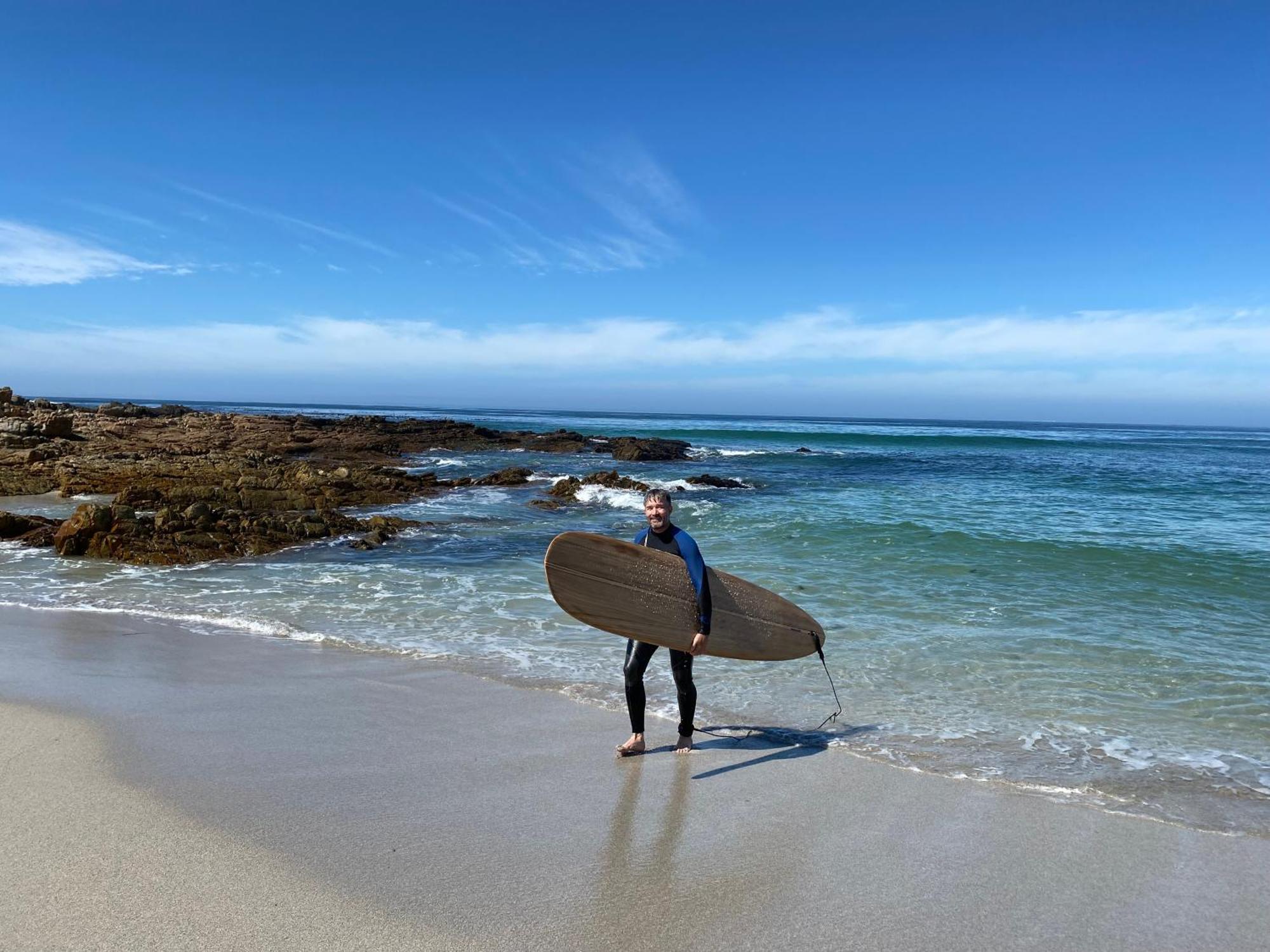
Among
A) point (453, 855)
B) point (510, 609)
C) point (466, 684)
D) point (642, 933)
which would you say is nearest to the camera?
point (642, 933)

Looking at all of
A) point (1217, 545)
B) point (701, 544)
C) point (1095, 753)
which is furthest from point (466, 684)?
point (1217, 545)

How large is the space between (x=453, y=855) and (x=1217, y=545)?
14.4m

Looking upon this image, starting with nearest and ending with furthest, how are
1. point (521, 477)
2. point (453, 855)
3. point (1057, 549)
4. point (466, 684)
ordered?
1. point (453, 855)
2. point (466, 684)
3. point (1057, 549)
4. point (521, 477)

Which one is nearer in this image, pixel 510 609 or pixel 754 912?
pixel 754 912

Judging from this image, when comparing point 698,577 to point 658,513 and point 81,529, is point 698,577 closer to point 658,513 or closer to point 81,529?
point 658,513

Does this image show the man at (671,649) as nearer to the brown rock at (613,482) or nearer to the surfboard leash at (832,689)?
the surfboard leash at (832,689)

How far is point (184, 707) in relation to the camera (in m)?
5.21

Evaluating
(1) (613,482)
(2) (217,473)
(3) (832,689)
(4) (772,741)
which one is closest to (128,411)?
(2) (217,473)

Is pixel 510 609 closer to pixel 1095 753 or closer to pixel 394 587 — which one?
pixel 394 587

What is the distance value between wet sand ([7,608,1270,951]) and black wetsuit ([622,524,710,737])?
11.1 inches

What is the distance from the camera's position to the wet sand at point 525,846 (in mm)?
2932

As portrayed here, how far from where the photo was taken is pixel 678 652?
188 inches

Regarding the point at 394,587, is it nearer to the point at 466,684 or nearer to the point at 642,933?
the point at 466,684

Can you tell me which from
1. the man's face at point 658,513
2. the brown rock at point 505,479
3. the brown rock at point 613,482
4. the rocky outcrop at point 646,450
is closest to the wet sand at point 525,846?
the man's face at point 658,513
